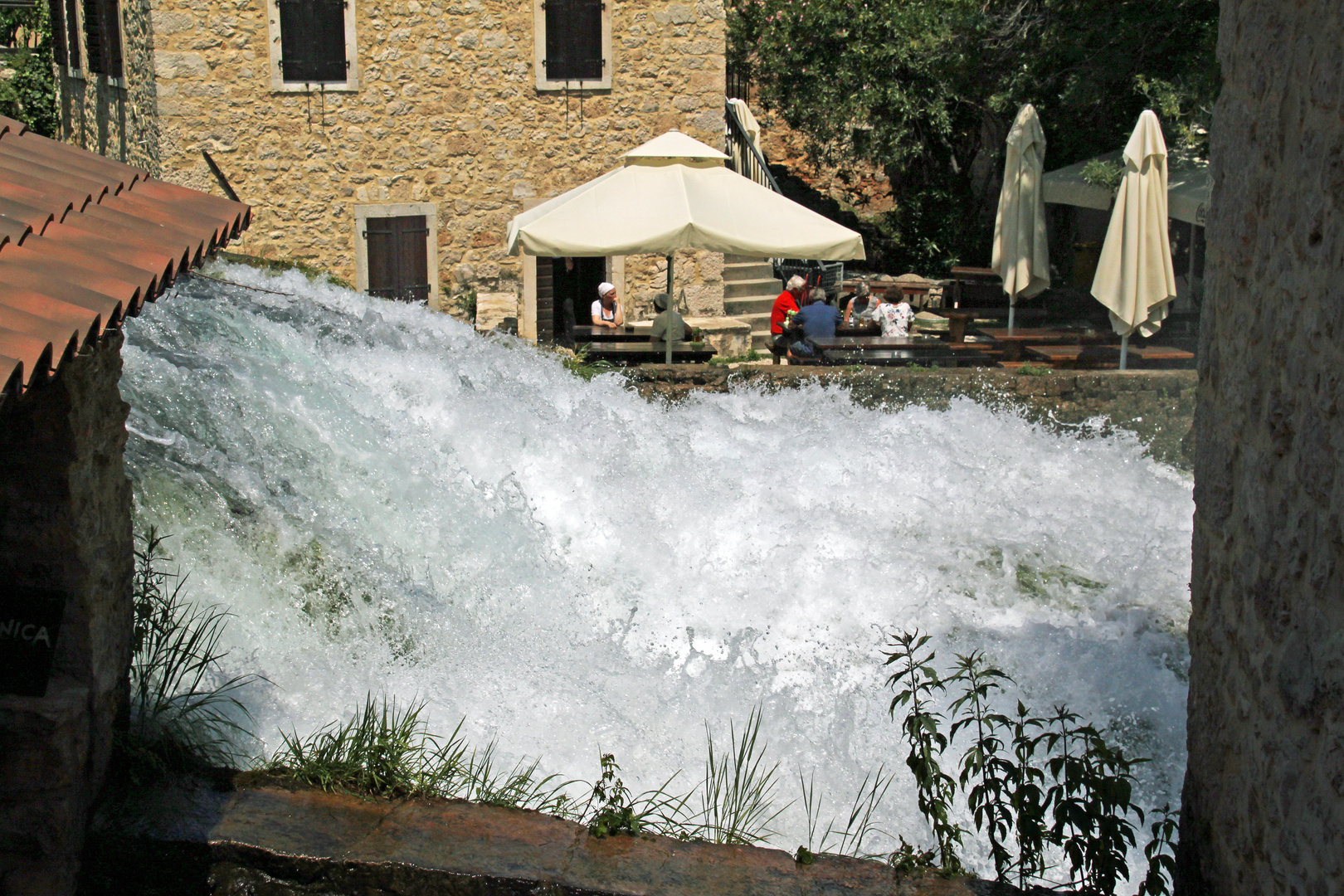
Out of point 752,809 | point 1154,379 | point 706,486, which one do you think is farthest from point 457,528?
point 1154,379

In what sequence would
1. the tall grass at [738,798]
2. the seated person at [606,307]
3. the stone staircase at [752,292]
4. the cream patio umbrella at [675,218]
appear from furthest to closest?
1. the stone staircase at [752,292]
2. the seated person at [606,307]
3. the cream patio umbrella at [675,218]
4. the tall grass at [738,798]

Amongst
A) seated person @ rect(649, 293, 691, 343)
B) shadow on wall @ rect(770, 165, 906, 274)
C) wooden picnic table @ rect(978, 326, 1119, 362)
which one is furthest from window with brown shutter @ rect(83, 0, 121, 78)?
wooden picnic table @ rect(978, 326, 1119, 362)

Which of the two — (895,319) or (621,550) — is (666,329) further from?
(621,550)

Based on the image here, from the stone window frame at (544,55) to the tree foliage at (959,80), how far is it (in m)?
4.54

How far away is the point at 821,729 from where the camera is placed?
4906 mm

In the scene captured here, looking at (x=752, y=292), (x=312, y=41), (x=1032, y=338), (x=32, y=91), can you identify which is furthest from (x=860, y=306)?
(x=32, y=91)

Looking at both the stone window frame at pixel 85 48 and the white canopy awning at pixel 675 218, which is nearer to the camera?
the white canopy awning at pixel 675 218

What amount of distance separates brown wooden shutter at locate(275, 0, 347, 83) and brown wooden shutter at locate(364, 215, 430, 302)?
5.21 feet

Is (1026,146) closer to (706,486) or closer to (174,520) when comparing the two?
(706,486)

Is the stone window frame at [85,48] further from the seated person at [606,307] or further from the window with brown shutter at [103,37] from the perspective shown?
the seated person at [606,307]

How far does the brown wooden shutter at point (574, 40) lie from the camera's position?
12969mm

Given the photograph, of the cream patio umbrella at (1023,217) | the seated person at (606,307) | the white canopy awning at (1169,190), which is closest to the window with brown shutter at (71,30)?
the seated person at (606,307)

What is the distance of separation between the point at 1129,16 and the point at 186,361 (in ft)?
33.6

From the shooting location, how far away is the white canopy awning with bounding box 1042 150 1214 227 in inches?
463
